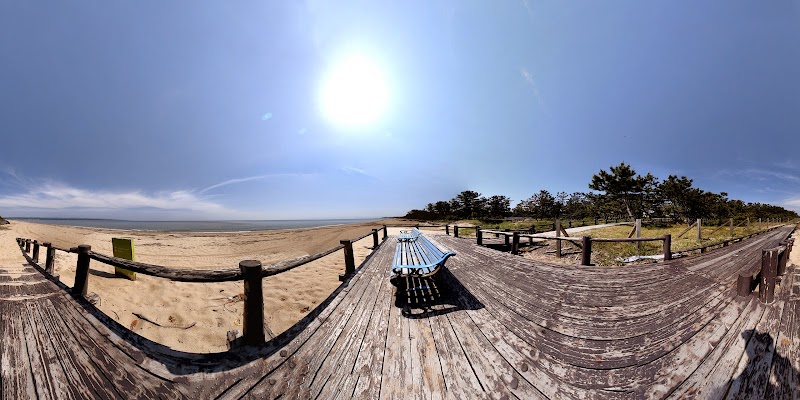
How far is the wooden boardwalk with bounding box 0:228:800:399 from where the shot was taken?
5.44 ft

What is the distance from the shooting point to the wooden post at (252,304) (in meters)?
2.08

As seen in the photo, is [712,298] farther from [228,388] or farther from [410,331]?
[228,388]

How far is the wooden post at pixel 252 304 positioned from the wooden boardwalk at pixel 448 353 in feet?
0.35

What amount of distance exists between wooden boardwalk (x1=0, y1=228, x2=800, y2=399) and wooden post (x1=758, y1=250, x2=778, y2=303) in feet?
0.25

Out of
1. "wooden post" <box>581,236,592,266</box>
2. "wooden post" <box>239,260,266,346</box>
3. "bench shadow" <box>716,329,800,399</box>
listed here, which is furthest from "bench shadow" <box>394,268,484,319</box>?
"wooden post" <box>581,236,592,266</box>

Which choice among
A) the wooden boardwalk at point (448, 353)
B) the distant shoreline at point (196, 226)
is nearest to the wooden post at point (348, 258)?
the wooden boardwalk at point (448, 353)

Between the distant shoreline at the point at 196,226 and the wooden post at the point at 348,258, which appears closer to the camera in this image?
the wooden post at the point at 348,258

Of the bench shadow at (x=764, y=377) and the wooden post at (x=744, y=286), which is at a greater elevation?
the wooden post at (x=744, y=286)

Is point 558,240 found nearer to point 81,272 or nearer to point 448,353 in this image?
point 448,353

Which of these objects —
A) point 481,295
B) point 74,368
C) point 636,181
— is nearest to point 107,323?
point 74,368

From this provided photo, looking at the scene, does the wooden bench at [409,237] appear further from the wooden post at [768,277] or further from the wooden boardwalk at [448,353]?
the wooden post at [768,277]

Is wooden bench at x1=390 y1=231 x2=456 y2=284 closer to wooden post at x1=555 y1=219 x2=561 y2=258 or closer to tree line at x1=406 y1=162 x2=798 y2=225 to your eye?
wooden post at x1=555 y1=219 x2=561 y2=258

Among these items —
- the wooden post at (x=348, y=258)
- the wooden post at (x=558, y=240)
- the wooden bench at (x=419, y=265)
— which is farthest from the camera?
the wooden post at (x=558, y=240)

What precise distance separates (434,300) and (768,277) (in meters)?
3.63
